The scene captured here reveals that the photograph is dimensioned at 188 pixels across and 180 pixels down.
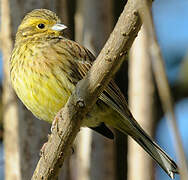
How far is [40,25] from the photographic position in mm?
4469

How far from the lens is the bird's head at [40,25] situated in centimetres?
435

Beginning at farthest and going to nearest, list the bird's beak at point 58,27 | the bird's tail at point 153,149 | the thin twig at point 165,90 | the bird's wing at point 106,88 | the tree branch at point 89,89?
1. the bird's beak at point 58,27
2. the bird's wing at point 106,88
3. the bird's tail at point 153,149
4. the tree branch at point 89,89
5. the thin twig at point 165,90

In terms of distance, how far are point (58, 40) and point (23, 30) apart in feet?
1.32

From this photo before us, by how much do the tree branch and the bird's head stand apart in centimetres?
141

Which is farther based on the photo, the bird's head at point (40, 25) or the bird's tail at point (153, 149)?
the bird's head at point (40, 25)

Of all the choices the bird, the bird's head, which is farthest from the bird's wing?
the bird's head

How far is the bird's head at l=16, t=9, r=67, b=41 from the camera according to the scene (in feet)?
14.3

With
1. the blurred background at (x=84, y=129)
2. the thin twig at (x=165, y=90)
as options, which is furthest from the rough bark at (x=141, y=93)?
the thin twig at (x=165, y=90)

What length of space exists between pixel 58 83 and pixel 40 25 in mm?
792

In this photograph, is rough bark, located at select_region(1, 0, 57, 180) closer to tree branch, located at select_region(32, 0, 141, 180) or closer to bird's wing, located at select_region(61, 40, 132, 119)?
bird's wing, located at select_region(61, 40, 132, 119)

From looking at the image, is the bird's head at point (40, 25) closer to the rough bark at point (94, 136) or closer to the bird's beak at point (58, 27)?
the bird's beak at point (58, 27)

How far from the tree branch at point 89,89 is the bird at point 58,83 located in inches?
27.3

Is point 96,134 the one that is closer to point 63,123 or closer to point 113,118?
point 113,118

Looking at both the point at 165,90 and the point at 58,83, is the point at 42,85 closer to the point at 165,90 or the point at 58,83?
the point at 58,83
